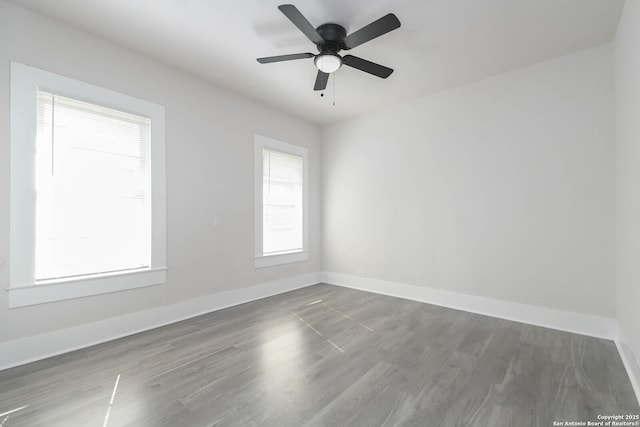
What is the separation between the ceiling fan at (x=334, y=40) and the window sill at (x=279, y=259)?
2665mm

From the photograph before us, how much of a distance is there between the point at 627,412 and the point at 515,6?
9.88 ft

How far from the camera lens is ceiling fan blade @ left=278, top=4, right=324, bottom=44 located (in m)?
1.98

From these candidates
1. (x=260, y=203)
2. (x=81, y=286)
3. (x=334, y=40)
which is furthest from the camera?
(x=260, y=203)

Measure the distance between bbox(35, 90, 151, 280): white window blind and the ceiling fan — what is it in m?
1.72

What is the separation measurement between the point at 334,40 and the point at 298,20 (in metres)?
0.48

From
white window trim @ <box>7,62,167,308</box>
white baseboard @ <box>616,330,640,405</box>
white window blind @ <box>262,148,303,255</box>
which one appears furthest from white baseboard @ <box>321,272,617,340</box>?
white window trim @ <box>7,62,167,308</box>

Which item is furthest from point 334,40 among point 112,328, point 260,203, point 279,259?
point 112,328

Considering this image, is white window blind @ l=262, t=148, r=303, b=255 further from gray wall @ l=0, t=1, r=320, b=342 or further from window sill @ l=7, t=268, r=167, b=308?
window sill @ l=7, t=268, r=167, b=308

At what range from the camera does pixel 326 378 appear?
6.87 feet

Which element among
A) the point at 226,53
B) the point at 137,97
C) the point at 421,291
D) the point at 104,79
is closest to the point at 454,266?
the point at 421,291

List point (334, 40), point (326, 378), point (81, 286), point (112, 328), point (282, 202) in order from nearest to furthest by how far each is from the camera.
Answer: point (326, 378) → point (334, 40) → point (81, 286) → point (112, 328) → point (282, 202)

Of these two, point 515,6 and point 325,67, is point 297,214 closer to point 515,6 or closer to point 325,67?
point 325,67

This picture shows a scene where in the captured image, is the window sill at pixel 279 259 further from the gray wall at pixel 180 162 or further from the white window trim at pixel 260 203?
the gray wall at pixel 180 162

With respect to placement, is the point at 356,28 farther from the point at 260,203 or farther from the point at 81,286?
the point at 81,286
